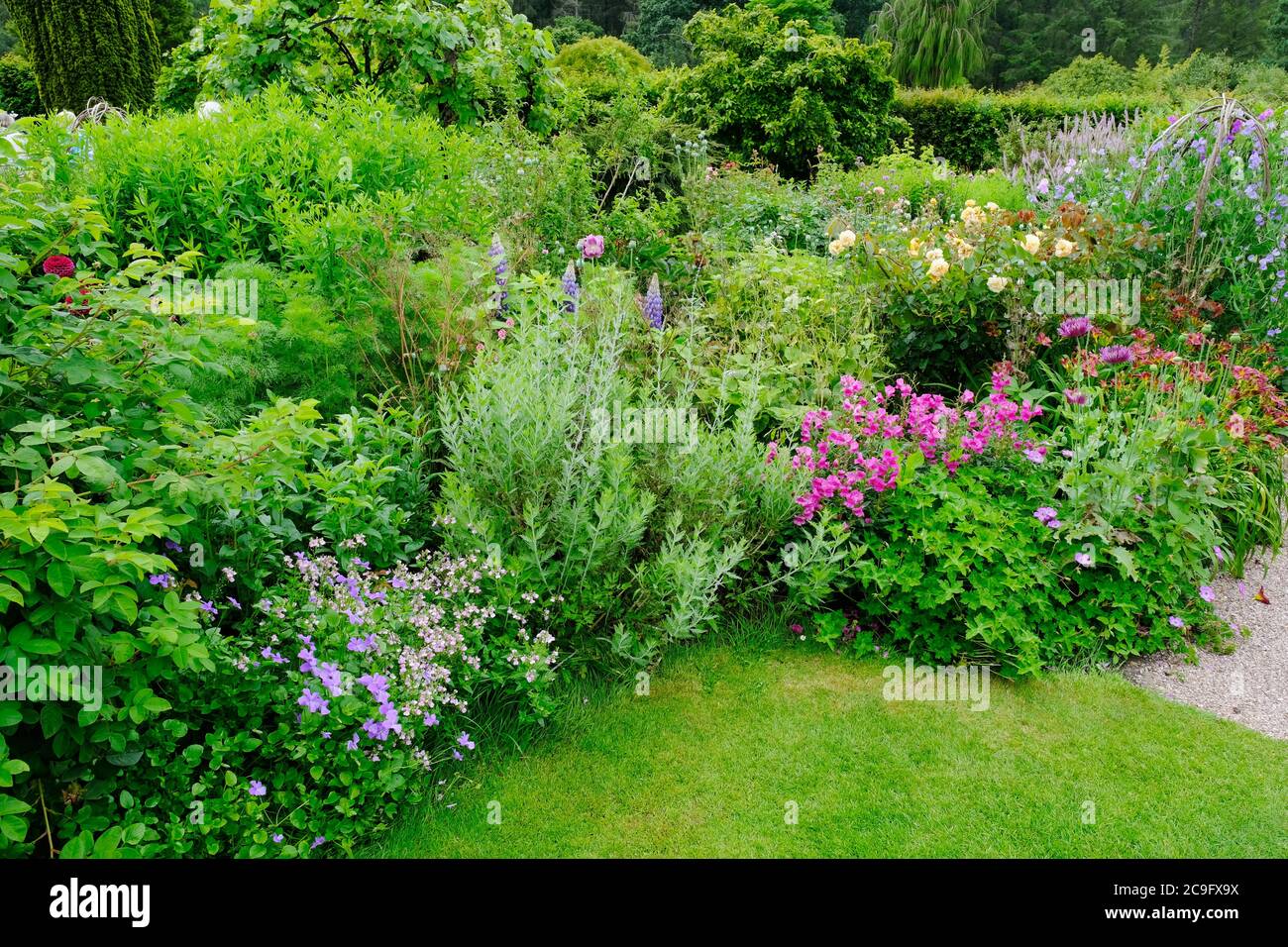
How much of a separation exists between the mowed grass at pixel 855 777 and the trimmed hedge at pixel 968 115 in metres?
16.7

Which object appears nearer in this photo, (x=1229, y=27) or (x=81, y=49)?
(x=81, y=49)

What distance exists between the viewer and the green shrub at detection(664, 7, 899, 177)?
12648mm

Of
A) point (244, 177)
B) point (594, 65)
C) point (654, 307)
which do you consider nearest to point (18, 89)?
point (594, 65)

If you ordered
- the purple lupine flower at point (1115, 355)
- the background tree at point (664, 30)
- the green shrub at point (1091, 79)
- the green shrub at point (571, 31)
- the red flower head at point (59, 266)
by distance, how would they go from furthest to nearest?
the background tree at point (664, 30) → the green shrub at point (571, 31) → the green shrub at point (1091, 79) → the purple lupine flower at point (1115, 355) → the red flower head at point (59, 266)

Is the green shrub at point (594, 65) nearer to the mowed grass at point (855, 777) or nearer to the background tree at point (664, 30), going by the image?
the mowed grass at point (855, 777)

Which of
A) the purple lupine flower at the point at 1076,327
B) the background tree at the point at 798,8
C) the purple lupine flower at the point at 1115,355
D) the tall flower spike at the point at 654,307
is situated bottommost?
the purple lupine flower at the point at 1115,355

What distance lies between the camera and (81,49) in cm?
1329

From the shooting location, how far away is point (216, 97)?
7.51m

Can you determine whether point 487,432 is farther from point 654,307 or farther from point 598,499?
point 654,307

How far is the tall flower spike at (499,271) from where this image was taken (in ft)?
14.8

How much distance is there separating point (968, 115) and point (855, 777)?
18.6 meters

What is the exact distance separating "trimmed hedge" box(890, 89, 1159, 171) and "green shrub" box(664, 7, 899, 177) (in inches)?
213

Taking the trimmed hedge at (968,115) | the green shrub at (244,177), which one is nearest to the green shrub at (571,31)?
the trimmed hedge at (968,115)
